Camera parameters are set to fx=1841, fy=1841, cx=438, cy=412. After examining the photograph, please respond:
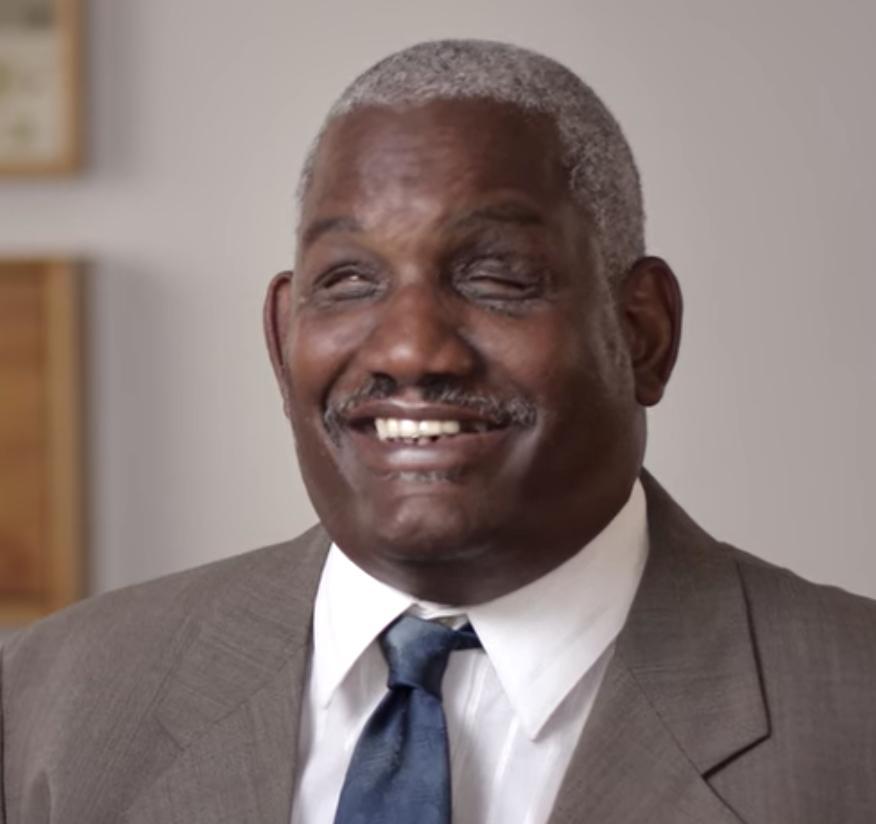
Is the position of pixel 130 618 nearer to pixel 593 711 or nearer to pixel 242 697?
pixel 242 697

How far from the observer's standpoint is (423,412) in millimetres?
984

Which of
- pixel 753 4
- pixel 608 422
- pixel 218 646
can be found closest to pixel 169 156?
pixel 753 4

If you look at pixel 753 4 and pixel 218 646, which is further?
pixel 753 4

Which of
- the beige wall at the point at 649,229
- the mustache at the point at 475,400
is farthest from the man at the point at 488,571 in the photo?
the beige wall at the point at 649,229

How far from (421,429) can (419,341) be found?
5cm

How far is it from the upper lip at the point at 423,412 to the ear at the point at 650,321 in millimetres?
116

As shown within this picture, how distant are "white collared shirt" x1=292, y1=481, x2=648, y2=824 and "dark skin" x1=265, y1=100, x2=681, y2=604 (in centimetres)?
3

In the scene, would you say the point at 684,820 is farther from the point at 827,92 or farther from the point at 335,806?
the point at 827,92

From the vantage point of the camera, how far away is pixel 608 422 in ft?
3.33

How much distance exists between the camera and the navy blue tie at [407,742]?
1005mm

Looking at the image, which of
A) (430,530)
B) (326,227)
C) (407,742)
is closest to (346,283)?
(326,227)

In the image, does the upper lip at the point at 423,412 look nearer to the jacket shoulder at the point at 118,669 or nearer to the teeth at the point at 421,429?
the teeth at the point at 421,429

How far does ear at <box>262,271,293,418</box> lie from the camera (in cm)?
112

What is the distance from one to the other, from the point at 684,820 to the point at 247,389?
108 cm
